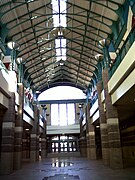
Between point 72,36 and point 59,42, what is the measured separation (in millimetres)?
2203

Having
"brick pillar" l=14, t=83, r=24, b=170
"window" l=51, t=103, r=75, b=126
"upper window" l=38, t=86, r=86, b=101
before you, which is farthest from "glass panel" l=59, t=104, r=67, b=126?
"brick pillar" l=14, t=83, r=24, b=170

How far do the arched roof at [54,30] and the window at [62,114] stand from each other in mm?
11204

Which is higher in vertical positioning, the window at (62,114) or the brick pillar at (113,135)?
the window at (62,114)

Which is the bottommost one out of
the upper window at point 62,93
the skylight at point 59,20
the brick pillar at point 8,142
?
the brick pillar at point 8,142

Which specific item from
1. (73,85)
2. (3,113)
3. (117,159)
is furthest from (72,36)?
(73,85)

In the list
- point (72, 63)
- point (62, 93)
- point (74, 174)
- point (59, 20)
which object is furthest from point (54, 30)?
point (62, 93)

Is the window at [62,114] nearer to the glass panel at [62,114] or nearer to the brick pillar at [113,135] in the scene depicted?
the glass panel at [62,114]

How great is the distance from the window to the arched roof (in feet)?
36.8

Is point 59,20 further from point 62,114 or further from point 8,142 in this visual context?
point 62,114

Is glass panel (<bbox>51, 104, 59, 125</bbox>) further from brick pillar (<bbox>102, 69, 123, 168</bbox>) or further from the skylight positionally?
brick pillar (<bbox>102, 69, 123, 168</bbox>)

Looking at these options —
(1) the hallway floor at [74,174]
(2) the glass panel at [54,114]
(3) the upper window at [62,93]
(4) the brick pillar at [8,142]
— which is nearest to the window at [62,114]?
(2) the glass panel at [54,114]

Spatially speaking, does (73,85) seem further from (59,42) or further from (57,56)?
(59,42)

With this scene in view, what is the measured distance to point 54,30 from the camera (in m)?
20.7

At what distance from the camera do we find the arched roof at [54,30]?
53.8ft
